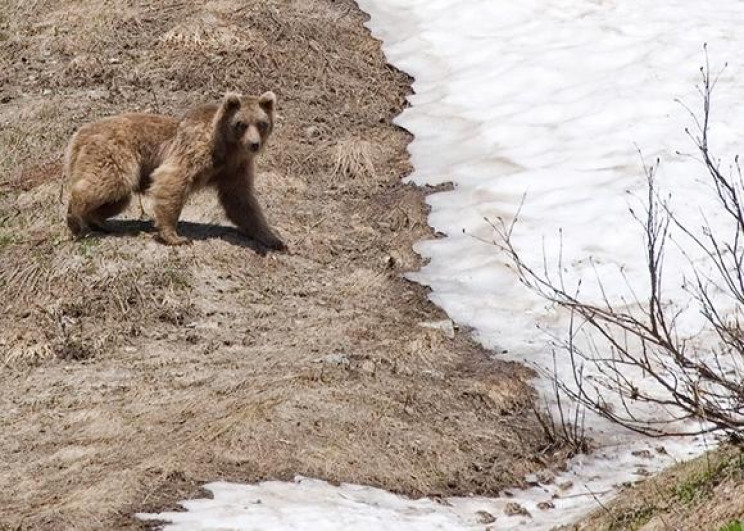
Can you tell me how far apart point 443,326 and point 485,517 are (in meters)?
2.84

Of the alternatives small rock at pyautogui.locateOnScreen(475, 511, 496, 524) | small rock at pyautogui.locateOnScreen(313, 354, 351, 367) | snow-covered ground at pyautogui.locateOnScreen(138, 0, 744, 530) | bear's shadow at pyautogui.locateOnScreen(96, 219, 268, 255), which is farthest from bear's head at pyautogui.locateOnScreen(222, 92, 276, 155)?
small rock at pyautogui.locateOnScreen(475, 511, 496, 524)

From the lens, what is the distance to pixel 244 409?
9.16 m

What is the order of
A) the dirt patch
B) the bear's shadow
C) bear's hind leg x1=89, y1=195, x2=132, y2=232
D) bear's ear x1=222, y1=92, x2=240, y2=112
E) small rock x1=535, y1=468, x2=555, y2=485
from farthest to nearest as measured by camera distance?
the bear's shadow
bear's hind leg x1=89, y1=195, x2=132, y2=232
bear's ear x1=222, y1=92, x2=240, y2=112
small rock x1=535, y1=468, x2=555, y2=485
the dirt patch

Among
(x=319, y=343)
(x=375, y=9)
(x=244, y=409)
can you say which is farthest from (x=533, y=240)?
(x=375, y=9)

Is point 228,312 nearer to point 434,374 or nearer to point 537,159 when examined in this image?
point 434,374

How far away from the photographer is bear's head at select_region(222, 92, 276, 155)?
11.8m

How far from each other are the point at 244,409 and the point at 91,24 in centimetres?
901

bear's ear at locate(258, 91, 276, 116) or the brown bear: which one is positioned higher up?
bear's ear at locate(258, 91, 276, 116)

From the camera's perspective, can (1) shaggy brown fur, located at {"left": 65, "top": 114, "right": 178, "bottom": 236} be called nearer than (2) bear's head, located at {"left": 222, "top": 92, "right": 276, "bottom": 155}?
Yes

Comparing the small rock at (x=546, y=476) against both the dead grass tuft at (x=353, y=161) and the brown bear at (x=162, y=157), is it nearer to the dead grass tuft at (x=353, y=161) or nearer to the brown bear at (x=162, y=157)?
the brown bear at (x=162, y=157)

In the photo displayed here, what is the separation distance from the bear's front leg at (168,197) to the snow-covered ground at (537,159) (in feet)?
7.87

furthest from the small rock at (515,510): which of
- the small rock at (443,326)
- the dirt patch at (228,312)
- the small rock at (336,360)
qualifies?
the small rock at (443,326)

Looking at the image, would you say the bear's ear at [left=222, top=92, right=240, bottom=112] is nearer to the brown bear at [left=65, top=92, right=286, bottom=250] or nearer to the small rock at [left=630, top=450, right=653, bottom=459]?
the brown bear at [left=65, top=92, right=286, bottom=250]

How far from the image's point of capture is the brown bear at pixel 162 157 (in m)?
11.6
